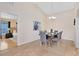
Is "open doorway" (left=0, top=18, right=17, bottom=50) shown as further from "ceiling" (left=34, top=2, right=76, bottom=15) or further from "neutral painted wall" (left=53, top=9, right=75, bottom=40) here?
"neutral painted wall" (left=53, top=9, right=75, bottom=40)

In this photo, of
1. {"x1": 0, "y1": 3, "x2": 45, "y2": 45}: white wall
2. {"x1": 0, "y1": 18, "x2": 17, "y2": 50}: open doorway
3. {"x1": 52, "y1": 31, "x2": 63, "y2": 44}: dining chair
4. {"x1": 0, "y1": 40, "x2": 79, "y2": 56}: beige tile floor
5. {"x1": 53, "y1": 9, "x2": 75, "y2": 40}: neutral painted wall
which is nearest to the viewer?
{"x1": 0, "y1": 18, "x2": 17, "y2": 50}: open doorway

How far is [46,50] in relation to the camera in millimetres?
5141

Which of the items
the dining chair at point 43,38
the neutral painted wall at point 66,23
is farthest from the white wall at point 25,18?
the neutral painted wall at point 66,23

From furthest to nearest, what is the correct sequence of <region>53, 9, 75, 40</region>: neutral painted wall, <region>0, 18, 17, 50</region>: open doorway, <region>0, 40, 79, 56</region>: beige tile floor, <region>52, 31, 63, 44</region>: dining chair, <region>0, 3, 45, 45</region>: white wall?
1. <region>0, 3, 45, 45</region>: white wall
2. <region>52, 31, 63, 44</region>: dining chair
3. <region>53, 9, 75, 40</region>: neutral painted wall
4. <region>0, 40, 79, 56</region>: beige tile floor
5. <region>0, 18, 17, 50</region>: open doorway

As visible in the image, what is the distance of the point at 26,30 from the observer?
21.0 ft

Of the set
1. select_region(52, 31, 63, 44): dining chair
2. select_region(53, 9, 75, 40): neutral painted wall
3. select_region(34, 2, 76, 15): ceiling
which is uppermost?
select_region(34, 2, 76, 15): ceiling

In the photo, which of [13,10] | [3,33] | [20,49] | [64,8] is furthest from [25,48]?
[64,8]

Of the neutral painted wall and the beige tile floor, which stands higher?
the neutral painted wall

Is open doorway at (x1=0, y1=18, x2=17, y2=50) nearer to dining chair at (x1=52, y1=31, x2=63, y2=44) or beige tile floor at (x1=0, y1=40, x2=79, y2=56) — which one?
beige tile floor at (x1=0, y1=40, x2=79, y2=56)

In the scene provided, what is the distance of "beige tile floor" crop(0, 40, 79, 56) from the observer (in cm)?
476

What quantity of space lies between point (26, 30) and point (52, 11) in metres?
2.08

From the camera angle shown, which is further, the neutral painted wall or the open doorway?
the neutral painted wall

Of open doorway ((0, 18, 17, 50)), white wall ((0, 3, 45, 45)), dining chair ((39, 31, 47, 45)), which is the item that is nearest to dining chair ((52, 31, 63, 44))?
dining chair ((39, 31, 47, 45))

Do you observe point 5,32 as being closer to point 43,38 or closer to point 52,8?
point 43,38
